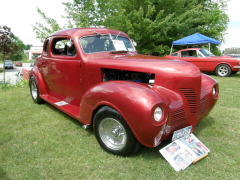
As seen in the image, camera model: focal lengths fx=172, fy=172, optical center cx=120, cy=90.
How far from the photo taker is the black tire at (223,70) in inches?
346

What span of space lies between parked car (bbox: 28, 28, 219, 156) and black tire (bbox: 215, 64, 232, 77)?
7.00m

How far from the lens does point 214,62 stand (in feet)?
29.8

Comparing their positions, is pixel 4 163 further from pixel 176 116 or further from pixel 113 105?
pixel 176 116

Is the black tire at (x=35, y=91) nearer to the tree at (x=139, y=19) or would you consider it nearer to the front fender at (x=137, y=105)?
the front fender at (x=137, y=105)

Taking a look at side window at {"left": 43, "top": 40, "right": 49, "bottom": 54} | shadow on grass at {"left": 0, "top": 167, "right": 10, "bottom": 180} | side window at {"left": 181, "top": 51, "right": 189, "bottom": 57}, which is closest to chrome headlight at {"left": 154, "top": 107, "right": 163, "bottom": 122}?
shadow on grass at {"left": 0, "top": 167, "right": 10, "bottom": 180}

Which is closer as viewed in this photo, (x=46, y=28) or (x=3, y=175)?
(x=3, y=175)

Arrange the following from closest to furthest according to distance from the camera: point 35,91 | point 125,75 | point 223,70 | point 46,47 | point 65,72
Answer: point 125,75, point 65,72, point 46,47, point 35,91, point 223,70

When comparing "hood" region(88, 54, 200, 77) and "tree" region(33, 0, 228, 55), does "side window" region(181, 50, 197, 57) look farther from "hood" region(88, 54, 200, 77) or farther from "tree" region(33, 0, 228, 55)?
"hood" region(88, 54, 200, 77)

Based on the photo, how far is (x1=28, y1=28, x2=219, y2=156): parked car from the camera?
1.98 meters

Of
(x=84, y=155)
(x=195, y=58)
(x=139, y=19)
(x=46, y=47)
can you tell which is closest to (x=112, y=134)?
(x=84, y=155)

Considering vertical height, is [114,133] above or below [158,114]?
below

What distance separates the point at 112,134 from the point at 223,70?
871 centimetres

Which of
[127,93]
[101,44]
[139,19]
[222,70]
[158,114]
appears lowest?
[158,114]

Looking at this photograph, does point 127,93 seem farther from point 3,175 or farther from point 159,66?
point 3,175
